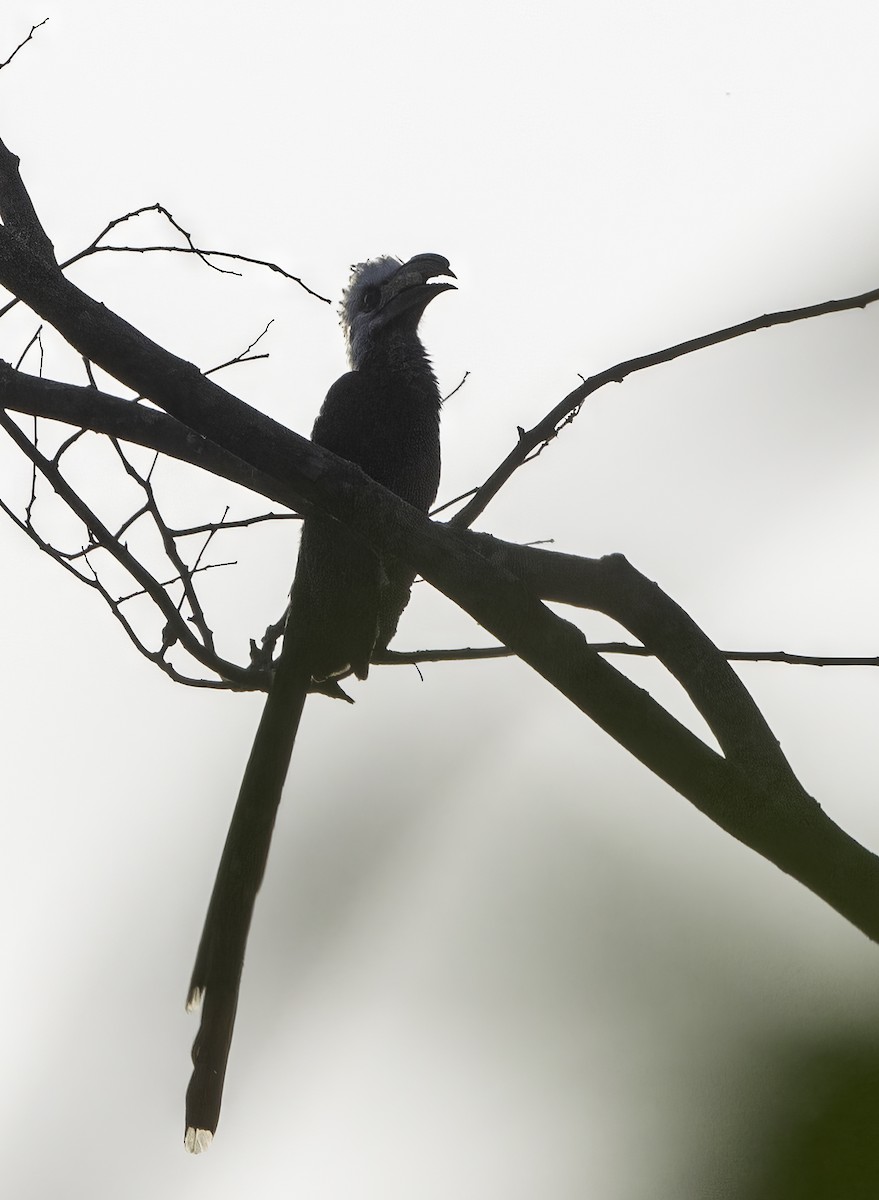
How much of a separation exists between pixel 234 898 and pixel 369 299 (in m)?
2.36

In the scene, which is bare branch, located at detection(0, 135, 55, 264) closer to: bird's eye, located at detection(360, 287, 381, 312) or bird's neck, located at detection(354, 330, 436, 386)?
bird's neck, located at detection(354, 330, 436, 386)

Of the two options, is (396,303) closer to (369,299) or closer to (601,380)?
(369,299)

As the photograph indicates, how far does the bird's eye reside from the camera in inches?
157

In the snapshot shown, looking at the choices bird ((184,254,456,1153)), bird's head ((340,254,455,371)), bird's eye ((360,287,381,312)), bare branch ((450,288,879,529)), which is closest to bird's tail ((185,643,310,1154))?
bird ((184,254,456,1153))

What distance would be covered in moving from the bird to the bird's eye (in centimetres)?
3

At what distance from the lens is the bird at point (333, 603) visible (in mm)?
2459

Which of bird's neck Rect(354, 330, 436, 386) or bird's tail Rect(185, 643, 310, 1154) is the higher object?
bird's neck Rect(354, 330, 436, 386)

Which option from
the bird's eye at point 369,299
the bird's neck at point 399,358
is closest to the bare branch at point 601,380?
the bird's neck at point 399,358

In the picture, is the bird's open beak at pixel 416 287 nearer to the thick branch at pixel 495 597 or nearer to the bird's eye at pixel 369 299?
the bird's eye at pixel 369 299

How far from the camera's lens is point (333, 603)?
2.97m

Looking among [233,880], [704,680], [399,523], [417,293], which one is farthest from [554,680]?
[417,293]

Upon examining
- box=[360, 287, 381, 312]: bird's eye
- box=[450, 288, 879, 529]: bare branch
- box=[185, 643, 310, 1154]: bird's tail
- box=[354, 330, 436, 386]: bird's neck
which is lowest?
box=[185, 643, 310, 1154]: bird's tail

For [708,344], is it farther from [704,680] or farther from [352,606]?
[352,606]

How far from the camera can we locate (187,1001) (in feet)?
8.20
